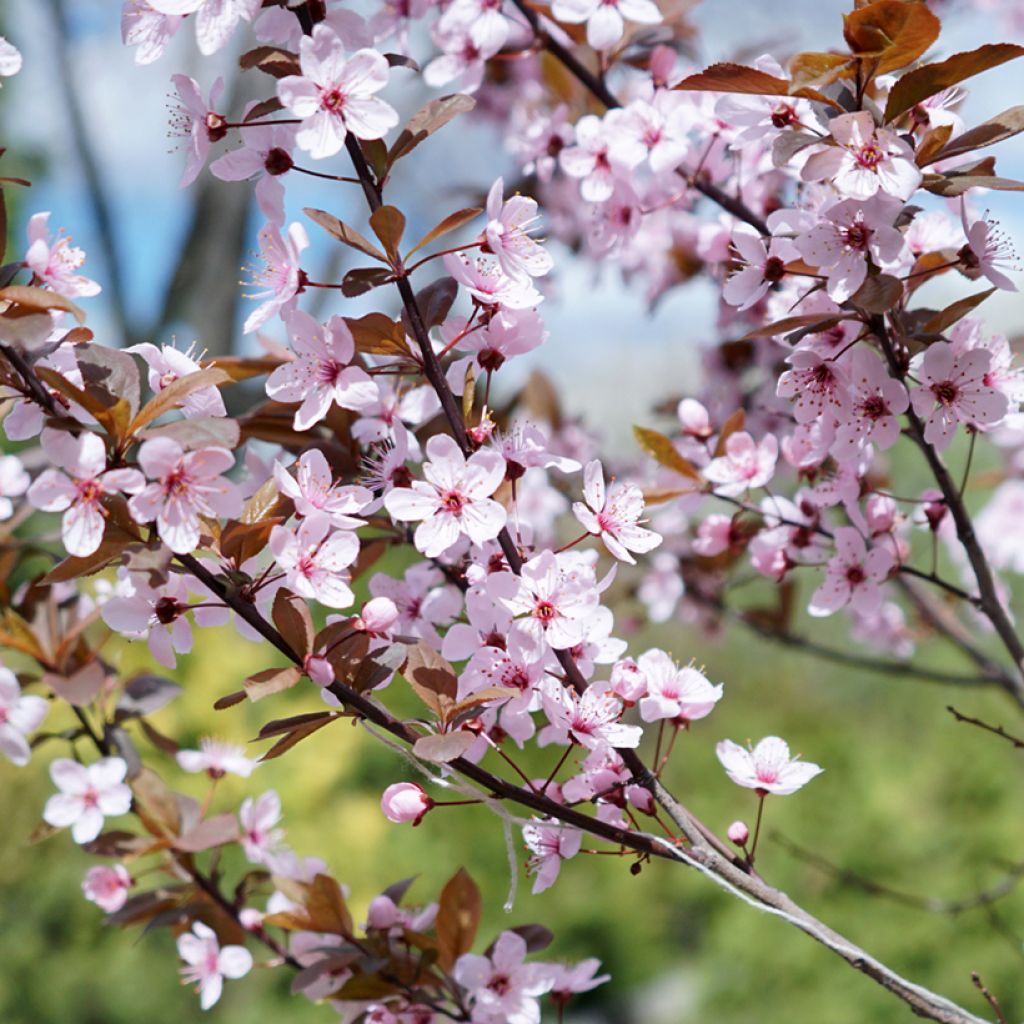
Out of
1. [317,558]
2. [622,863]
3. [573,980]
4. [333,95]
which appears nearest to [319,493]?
[317,558]

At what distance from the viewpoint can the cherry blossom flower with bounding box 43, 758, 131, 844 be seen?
3.34ft

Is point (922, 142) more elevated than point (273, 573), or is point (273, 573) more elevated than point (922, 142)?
point (922, 142)

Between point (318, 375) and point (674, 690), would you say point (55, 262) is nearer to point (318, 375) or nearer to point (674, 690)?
point (318, 375)

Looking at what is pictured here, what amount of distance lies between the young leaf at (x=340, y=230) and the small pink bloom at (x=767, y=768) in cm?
44

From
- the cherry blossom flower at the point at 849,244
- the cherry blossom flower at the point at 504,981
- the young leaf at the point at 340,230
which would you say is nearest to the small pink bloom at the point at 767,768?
the cherry blossom flower at the point at 504,981

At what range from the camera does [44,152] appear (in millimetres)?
7617

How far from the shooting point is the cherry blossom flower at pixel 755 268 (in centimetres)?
80

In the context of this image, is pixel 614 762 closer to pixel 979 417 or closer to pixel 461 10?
pixel 979 417

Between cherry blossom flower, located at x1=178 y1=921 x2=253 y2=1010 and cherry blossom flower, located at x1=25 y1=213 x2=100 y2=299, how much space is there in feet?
1.87

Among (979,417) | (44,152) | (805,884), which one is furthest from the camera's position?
(44,152)

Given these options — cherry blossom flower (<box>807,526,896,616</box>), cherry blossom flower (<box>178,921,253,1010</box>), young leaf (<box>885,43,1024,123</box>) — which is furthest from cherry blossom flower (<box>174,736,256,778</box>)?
young leaf (<box>885,43,1024,123</box>)

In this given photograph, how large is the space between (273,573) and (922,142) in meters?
0.55

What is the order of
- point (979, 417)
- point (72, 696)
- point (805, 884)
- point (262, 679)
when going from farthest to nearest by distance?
1. point (805, 884)
2. point (72, 696)
3. point (979, 417)
4. point (262, 679)

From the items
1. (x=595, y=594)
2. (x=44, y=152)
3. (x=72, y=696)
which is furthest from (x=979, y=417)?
(x=44, y=152)
